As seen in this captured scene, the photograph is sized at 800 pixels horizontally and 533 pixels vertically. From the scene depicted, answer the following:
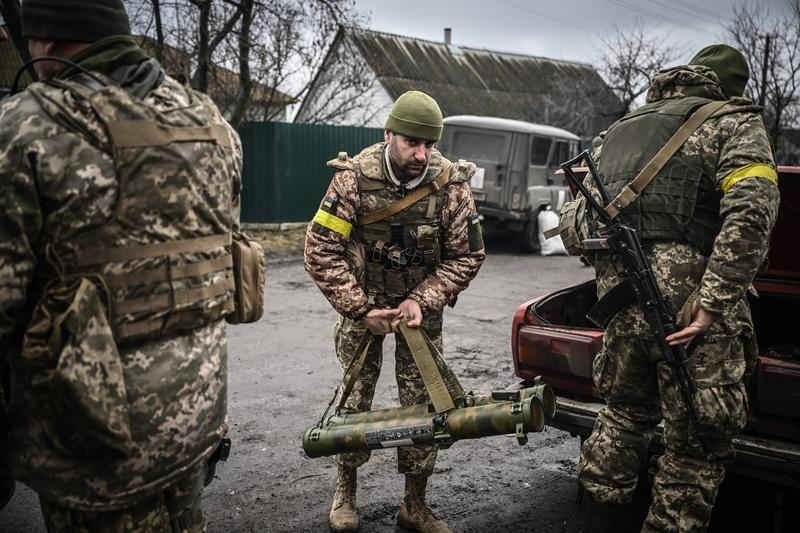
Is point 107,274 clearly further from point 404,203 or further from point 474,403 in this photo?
point 404,203

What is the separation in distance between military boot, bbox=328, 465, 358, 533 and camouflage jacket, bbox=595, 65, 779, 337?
1348 mm

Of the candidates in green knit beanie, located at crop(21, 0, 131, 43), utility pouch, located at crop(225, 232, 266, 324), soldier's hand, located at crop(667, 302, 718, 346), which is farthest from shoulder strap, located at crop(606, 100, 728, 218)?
green knit beanie, located at crop(21, 0, 131, 43)

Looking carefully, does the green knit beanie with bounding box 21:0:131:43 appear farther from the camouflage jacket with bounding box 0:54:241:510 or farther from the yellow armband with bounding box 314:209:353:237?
the yellow armband with bounding box 314:209:353:237

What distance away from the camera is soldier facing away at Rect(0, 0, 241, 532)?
167 cm

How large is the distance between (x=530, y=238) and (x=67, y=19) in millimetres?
11672

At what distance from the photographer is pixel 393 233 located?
316cm

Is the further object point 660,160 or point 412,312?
point 412,312

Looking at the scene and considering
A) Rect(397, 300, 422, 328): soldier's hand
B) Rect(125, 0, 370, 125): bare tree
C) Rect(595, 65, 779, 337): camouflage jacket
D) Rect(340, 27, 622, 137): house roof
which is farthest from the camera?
Rect(340, 27, 622, 137): house roof

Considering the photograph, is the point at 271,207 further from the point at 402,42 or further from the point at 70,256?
Answer: the point at 402,42

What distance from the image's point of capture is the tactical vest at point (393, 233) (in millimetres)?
3135

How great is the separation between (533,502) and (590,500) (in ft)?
1.76

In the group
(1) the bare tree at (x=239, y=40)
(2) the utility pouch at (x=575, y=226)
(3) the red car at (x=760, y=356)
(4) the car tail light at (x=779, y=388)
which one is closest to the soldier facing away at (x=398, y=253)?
(2) the utility pouch at (x=575, y=226)

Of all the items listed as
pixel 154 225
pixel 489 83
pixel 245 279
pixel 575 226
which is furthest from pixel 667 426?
pixel 489 83

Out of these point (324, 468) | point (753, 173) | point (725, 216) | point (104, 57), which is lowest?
point (324, 468)
